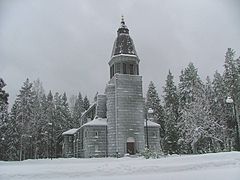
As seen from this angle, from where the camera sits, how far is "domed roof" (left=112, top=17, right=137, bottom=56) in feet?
138

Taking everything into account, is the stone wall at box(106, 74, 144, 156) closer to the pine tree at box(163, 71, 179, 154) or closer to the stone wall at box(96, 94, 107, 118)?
the stone wall at box(96, 94, 107, 118)

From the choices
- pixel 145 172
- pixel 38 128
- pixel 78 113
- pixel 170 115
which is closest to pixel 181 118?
pixel 170 115

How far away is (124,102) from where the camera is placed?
1540 inches

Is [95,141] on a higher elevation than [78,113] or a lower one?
lower

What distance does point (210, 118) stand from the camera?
41562 mm

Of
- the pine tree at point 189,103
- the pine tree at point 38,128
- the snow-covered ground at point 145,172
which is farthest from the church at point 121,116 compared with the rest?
the snow-covered ground at point 145,172

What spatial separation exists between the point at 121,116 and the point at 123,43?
1103cm

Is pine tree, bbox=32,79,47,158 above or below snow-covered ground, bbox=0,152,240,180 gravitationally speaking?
above

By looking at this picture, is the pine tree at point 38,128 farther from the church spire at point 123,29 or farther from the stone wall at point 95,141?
the church spire at point 123,29

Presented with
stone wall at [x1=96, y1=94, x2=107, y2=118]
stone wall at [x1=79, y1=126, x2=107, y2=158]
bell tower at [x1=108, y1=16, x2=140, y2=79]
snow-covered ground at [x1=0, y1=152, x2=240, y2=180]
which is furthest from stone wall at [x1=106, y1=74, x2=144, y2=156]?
snow-covered ground at [x1=0, y1=152, x2=240, y2=180]

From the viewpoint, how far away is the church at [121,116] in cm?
3828

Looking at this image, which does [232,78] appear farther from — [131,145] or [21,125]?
[21,125]

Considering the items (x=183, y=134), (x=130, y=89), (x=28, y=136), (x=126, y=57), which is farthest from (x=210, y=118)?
(x=28, y=136)

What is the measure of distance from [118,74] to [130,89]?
2.64 meters
